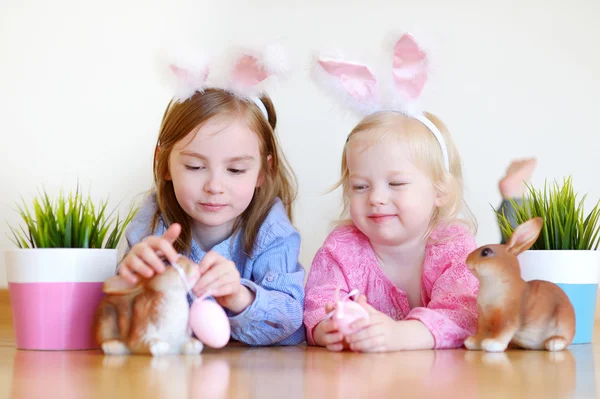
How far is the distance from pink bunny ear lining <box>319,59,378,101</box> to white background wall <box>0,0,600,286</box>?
1.50 ft

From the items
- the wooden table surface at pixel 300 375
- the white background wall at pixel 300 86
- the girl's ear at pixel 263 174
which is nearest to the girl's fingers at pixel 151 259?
the wooden table surface at pixel 300 375

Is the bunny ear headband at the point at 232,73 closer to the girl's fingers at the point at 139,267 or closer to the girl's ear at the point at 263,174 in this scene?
the girl's ear at the point at 263,174

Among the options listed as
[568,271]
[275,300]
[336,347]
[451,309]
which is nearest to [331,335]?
[336,347]

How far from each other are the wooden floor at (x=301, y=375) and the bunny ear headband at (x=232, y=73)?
1.53 feet

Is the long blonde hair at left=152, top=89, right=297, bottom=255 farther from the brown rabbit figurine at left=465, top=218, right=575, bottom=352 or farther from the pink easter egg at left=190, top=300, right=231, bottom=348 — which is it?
the brown rabbit figurine at left=465, top=218, right=575, bottom=352

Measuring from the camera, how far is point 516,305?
46.4 inches

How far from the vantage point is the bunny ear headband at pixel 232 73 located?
51.4 inches

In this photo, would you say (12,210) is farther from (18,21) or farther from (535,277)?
(535,277)

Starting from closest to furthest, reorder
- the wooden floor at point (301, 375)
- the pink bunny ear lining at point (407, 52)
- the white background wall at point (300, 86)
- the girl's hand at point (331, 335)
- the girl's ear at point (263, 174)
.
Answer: the wooden floor at point (301, 375), the girl's hand at point (331, 335), the pink bunny ear lining at point (407, 52), the girl's ear at point (263, 174), the white background wall at point (300, 86)

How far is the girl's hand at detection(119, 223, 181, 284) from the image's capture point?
109cm

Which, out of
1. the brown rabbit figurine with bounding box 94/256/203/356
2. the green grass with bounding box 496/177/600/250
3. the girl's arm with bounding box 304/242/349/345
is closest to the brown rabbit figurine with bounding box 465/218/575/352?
the green grass with bounding box 496/177/600/250

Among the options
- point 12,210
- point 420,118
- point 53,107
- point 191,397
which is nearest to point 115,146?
point 53,107

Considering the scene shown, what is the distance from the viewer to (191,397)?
79 centimetres

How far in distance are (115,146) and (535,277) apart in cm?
103
